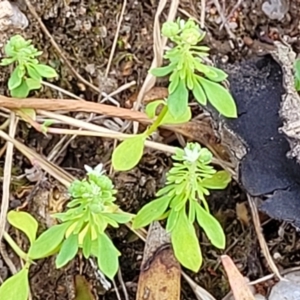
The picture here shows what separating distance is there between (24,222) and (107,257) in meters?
0.24

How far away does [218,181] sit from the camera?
1.36m

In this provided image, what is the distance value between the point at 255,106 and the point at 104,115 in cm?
32

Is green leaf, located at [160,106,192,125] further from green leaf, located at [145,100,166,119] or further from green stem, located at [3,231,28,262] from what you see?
green stem, located at [3,231,28,262]

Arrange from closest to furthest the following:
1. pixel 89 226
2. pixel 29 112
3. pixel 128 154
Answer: pixel 89 226 < pixel 128 154 < pixel 29 112

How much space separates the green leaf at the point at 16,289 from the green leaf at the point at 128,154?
28 centimetres

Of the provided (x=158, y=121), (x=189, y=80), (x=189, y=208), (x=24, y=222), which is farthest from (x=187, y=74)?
(x=24, y=222)

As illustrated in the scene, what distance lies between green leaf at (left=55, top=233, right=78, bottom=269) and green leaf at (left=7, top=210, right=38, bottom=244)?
13 cm

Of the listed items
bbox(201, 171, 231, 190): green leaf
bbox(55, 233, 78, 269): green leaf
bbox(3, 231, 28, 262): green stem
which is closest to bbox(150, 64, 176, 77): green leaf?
bbox(201, 171, 231, 190): green leaf

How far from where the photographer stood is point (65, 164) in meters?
1.53

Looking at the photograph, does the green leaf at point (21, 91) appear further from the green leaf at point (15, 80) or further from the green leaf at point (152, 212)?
the green leaf at point (152, 212)

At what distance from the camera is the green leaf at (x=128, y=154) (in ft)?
4.30

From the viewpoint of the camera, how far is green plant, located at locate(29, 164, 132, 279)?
117 cm

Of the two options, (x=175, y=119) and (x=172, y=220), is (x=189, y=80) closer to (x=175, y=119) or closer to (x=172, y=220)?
(x=175, y=119)

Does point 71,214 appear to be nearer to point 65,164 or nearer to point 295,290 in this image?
point 65,164
